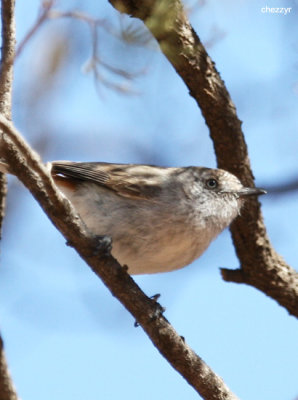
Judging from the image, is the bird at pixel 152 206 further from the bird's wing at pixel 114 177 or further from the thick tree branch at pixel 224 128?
the thick tree branch at pixel 224 128

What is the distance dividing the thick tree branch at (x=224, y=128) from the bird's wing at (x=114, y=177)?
22.4 inches

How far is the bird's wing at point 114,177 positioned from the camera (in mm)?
4703

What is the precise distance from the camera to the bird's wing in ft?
15.4

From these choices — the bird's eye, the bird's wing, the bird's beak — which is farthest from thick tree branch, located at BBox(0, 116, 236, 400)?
the bird's eye

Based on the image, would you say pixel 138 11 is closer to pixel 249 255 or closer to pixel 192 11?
pixel 192 11

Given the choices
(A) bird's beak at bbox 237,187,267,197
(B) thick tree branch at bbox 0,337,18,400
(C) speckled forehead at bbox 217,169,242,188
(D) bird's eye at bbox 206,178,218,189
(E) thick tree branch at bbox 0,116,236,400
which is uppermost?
(D) bird's eye at bbox 206,178,218,189

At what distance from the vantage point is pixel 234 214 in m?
4.93

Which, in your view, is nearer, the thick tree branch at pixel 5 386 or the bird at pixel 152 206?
the thick tree branch at pixel 5 386

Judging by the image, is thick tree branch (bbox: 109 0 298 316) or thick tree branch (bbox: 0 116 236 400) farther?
thick tree branch (bbox: 109 0 298 316)

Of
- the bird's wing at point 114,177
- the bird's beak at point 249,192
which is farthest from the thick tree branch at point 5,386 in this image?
the bird's beak at point 249,192

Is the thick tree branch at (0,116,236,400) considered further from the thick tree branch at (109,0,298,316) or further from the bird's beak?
the bird's beak

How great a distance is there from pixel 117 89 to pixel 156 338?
139 centimetres

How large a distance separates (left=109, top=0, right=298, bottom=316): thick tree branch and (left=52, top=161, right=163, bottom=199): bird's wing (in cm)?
57

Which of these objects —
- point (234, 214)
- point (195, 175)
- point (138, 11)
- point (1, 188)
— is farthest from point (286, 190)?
point (1, 188)
